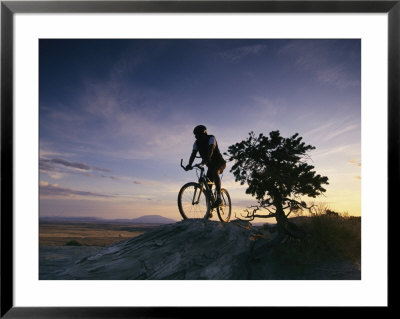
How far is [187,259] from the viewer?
13.1 feet

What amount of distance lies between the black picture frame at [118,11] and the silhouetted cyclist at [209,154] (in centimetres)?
180

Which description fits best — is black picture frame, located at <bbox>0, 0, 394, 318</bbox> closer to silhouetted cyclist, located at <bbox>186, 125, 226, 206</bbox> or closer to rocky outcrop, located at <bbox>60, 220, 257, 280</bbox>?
rocky outcrop, located at <bbox>60, 220, 257, 280</bbox>

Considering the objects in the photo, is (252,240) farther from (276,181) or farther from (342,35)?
(342,35)

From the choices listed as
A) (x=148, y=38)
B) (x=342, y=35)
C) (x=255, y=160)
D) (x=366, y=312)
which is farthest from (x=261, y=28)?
(x=366, y=312)

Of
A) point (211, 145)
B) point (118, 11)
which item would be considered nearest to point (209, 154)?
point (211, 145)

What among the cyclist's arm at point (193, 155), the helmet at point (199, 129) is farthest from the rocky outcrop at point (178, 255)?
the helmet at point (199, 129)

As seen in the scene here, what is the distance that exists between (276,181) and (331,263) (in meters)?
1.63

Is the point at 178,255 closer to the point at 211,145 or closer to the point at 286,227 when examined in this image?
the point at 211,145

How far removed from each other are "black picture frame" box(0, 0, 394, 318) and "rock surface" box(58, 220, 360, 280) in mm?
573

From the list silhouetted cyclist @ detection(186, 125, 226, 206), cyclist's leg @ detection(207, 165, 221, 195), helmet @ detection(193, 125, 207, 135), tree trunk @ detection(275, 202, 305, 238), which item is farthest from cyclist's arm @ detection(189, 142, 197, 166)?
tree trunk @ detection(275, 202, 305, 238)

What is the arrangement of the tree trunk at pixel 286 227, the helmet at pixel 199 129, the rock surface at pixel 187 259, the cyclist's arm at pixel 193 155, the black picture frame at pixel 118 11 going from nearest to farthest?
1. the black picture frame at pixel 118 11
2. the rock surface at pixel 187 259
3. the helmet at pixel 199 129
4. the cyclist's arm at pixel 193 155
5. the tree trunk at pixel 286 227

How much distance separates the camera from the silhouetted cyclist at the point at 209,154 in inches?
175

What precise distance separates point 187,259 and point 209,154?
5.61 feet

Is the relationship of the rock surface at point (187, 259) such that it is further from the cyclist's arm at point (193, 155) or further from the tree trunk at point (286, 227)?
the cyclist's arm at point (193, 155)
